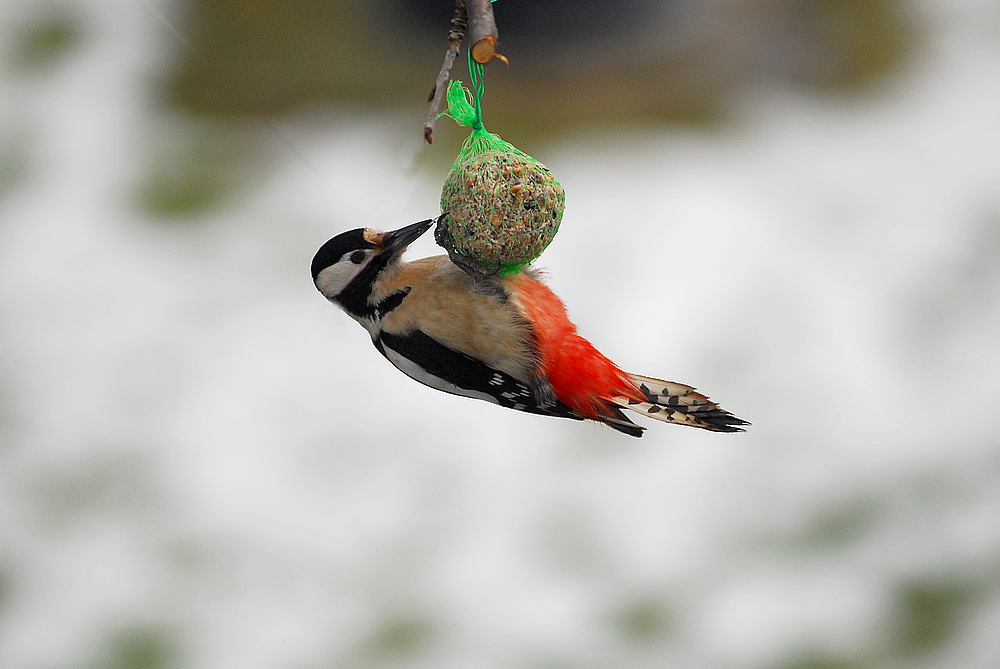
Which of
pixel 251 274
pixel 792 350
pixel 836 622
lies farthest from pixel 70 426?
pixel 836 622

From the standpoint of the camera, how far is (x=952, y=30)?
347cm

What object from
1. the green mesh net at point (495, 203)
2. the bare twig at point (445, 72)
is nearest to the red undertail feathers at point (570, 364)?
the green mesh net at point (495, 203)

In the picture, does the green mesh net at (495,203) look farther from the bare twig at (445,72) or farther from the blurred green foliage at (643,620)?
the blurred green foliage at (643,620)

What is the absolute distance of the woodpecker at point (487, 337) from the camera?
5.00ft

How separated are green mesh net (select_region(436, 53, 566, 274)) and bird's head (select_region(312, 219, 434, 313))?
13 cm

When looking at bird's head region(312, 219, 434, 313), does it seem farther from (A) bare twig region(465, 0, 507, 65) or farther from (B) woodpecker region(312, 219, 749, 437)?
(A) bare twig region(465, 0, 507, 65)

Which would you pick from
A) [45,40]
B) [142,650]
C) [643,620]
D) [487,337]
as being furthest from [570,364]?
[45,40]

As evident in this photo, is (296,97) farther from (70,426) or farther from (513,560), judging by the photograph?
(513,560)

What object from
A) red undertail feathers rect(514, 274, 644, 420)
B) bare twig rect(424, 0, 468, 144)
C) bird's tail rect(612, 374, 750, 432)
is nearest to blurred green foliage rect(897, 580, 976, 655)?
bird's tail rect(612, 374, 750, 432)

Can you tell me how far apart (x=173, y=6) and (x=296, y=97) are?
0.59 meters

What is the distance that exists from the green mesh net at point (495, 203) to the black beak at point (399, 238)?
0.13 m

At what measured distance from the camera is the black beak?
4.99 ft

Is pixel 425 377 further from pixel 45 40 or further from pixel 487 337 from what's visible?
pixel 45 40

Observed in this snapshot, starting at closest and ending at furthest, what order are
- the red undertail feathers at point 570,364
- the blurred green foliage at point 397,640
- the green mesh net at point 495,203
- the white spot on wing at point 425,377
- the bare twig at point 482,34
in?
the bare twig at point 482,34 → the green mesh net at point 495,203 → the red undertail feathers at point 570,364 → the white spot on wing at point 425,377 → the blurred green foliage at point 397,640
